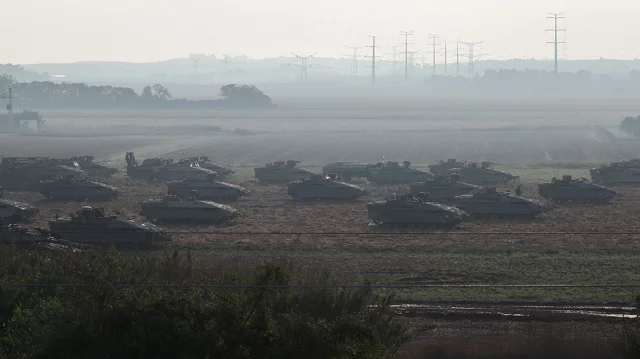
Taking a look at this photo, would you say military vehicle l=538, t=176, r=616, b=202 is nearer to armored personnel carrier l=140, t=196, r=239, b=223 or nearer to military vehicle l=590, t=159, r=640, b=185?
military vehicle l=590, t=159, r=640, b=185

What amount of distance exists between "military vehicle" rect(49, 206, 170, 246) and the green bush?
42.1ft

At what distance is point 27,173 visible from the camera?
47.5 m

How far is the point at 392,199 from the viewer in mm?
34969

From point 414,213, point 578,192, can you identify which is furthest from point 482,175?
point 414,213

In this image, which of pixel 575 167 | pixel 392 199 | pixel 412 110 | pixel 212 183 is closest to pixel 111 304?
pixel 392 199

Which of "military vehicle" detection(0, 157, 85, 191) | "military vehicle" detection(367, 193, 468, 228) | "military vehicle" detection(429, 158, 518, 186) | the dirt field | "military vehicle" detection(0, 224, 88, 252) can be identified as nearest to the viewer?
the dirt field

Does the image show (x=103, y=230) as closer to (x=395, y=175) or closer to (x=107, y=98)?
(x=395, y=175)

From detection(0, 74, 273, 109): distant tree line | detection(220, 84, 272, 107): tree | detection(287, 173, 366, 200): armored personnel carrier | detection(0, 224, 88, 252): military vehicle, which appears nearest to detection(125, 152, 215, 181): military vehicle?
detection(287, 173, 366, 200): armored personnel carrier

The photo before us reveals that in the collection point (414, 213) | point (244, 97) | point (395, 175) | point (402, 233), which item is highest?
point (244, 97)

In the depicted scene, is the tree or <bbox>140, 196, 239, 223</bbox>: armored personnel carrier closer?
<bbox>140, 196, 239, 223</bbox>: armored personnel carrier

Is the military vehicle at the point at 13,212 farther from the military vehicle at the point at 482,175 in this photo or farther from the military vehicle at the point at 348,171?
the military vehicle at the point at 482,175

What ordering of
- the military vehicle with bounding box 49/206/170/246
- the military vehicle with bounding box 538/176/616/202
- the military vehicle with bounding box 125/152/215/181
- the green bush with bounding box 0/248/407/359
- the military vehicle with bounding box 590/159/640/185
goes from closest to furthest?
the green bush with bounding box 0/248/407/359 → the military vehicle with bounding box 49/206/170/246 → the military vehicle with bounding box 538/176/616/202 → the military vehicle with bounding box 590/159/640/185 → the military vehicle with bounding box 125/152/215/181

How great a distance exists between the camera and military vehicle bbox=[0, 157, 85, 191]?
46.9m

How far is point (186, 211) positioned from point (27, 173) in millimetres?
15219
